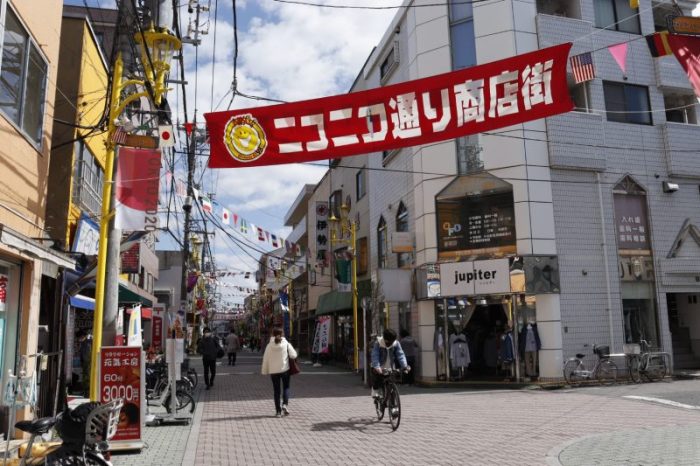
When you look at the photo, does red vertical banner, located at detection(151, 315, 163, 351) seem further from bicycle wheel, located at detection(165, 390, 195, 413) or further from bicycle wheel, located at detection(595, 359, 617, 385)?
bicycle wheel, located at detection(595, 359, 617, 385)

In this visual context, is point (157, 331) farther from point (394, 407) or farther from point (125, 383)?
point (125, 383)

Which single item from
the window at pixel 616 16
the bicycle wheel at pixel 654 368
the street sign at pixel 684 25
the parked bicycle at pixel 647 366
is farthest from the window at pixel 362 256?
the street sign at pixel 684 25

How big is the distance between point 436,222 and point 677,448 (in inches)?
429

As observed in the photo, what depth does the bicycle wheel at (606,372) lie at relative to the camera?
652 inches

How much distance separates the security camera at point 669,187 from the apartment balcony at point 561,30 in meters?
5.03

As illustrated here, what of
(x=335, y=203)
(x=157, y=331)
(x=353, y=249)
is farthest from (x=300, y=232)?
(x=353, y=249)

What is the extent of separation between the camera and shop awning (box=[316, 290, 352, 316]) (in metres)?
25.9

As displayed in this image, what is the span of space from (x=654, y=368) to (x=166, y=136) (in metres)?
15.2

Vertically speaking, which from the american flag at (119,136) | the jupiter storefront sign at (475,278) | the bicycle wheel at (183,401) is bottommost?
the bicycle wheel at (183,401)

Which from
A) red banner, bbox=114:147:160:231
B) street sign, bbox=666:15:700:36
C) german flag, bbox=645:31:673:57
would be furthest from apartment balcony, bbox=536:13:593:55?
red banner, bbox=114:147:160:231

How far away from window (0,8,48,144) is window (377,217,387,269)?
48.7ft

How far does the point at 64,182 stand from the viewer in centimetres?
1373

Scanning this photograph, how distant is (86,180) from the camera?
15.4m

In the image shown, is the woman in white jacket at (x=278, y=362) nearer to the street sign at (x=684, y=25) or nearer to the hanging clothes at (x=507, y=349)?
the hanging clothes at (x=507, y=349)
